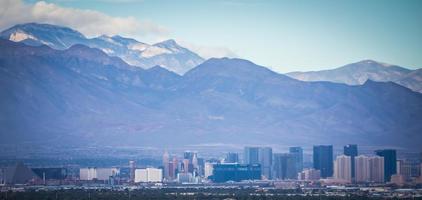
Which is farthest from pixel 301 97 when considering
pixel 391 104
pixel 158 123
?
pixel 158 123

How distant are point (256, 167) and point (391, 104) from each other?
61.3m

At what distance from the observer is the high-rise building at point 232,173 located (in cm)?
12762

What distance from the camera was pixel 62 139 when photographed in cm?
15950

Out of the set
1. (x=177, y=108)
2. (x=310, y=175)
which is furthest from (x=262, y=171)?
(x=177, y=108)

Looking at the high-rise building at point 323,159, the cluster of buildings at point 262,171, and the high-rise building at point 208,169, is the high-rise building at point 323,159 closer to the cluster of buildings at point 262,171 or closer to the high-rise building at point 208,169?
the cluster of buildings at point 262,171

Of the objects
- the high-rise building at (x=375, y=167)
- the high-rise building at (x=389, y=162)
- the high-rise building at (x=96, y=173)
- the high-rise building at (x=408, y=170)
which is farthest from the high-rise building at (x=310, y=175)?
the high-rise building at (x=96, y=173)

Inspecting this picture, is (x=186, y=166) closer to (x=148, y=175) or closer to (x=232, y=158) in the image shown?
(x=148, y=175)

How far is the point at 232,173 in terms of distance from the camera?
128m

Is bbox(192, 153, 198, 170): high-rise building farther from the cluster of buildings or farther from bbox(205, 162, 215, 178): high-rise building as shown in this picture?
bbox(205, 162, 215, 178): high-rise building

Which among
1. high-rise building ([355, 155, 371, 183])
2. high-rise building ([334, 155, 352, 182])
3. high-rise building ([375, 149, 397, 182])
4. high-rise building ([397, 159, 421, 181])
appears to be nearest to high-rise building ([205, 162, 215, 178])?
high-rise building ([334, 155, 352, 182])

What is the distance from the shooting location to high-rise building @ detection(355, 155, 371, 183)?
128375 millimetres

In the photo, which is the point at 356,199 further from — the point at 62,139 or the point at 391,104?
the point at 391,104

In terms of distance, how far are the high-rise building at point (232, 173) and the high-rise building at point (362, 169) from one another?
9.27 metres

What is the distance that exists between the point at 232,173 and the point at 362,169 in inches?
478
